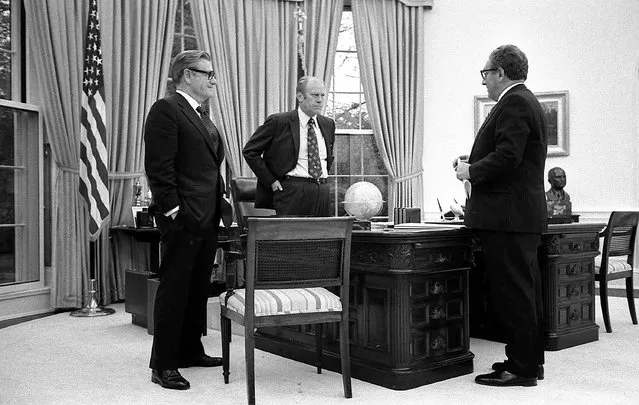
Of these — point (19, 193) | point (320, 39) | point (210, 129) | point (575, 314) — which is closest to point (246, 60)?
point (320, 39)

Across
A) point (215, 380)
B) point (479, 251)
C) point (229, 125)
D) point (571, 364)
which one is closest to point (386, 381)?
point (215, 380)

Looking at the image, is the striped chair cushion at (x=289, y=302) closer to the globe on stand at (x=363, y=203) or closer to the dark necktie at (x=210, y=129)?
the globe on stand at (x=363, y=203)

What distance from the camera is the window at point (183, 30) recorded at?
786cm

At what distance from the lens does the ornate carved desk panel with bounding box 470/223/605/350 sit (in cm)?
487

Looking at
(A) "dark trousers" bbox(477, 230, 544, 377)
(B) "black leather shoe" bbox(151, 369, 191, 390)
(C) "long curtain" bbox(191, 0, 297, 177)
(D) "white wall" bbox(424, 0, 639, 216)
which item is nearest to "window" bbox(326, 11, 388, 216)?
(D) "white wall" bbox(424, 0, 639, 216)

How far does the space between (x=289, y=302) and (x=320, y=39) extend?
18.2 feet

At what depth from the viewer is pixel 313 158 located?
5.25 m

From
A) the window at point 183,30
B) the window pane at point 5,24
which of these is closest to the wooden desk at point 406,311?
the window pane at point 5,24

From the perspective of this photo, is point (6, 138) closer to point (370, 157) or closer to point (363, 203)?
point (363, 203)

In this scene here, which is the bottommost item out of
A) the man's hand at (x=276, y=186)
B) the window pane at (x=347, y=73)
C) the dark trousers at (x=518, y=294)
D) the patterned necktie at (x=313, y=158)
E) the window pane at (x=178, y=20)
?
the dark trousers at (x=518, y=294)

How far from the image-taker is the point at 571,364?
14.4 feet

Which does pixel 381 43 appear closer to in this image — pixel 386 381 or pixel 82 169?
pixel 82 169

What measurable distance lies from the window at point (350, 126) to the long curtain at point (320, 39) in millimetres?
465

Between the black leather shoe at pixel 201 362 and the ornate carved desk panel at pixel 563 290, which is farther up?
the ornate carved desk panel at pixel 563 290
